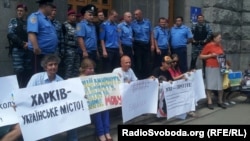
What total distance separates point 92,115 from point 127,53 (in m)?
2.61

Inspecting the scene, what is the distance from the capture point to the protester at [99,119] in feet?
20.7

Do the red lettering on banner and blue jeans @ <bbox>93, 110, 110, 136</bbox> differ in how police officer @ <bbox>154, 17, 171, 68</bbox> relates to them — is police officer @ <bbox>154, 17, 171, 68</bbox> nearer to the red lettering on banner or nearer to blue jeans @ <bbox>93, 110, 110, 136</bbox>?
the red lettering on banner

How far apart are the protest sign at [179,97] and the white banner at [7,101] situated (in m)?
2.96

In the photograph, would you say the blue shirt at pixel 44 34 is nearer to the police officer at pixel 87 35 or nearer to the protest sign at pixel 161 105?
the police officer at pixel 87 35

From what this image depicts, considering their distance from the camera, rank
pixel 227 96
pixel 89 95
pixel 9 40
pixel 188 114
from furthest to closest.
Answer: pixel 227 96, pixel 188 114, pixel 9 40, pixel 89 95

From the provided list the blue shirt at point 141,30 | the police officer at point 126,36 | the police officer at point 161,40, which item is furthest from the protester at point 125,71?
the police officer at point 161,40

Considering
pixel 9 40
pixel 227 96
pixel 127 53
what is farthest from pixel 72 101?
pixel 227 96

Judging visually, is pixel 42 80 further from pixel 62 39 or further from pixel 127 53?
pixel 127 53

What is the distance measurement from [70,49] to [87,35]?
0.41 meters

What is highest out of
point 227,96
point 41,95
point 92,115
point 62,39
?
point 62,39

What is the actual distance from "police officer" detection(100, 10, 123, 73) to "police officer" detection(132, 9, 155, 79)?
0.80 metres

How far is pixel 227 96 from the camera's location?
1048 centimetres

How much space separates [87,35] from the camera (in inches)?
306

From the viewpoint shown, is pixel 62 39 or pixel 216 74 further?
pixel 216 74
